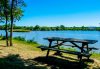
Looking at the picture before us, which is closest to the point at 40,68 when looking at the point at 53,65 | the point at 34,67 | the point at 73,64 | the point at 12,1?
the point at 34,67

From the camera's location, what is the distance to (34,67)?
34.3ft

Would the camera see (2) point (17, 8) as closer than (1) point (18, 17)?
Yes

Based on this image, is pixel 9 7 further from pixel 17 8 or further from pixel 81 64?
pixel 81 64

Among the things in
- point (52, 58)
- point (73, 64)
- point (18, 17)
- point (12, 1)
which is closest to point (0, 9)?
point (18, 17)

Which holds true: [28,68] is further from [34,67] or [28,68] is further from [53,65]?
[53,65]

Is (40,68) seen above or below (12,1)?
below

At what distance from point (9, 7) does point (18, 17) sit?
2914 millimetres

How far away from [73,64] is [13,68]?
3.16 metres

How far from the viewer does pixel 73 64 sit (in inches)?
451

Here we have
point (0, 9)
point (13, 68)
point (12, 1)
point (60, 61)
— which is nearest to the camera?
point (13, 68)

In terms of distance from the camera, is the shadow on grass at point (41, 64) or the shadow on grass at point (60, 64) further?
the shadow on grass at point (60, 64)

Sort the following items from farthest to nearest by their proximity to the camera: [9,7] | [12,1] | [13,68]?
[9,7]
[12,1]
[13,68]

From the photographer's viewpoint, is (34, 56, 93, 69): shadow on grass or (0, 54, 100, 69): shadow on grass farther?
(34, 56, 93, 69): shadow on grass

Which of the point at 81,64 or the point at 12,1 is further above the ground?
the point at 12,1
